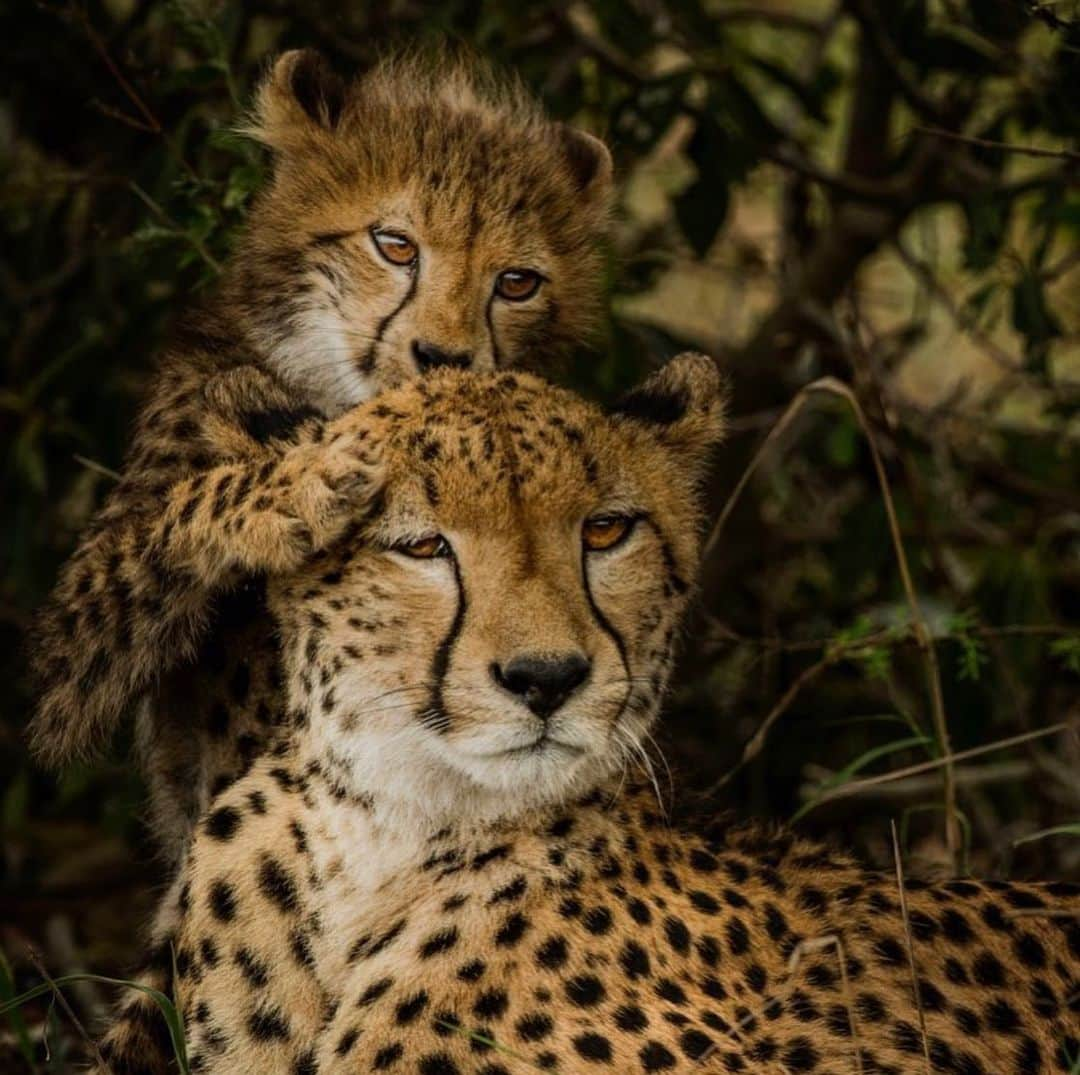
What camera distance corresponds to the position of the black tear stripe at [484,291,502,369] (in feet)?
10.4

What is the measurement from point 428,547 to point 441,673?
0.16m

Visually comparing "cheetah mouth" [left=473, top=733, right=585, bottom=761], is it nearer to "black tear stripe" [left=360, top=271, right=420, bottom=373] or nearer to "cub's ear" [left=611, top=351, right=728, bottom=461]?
"cub's ear" [left=611, top=351, right=728, bottom=461]

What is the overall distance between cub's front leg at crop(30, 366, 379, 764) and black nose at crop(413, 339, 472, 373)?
0.83 feet

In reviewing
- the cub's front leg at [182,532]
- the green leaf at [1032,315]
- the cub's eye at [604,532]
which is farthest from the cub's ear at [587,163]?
the cub's eye at [604,532]

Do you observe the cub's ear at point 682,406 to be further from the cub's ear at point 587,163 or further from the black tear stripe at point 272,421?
the cub's ear at point 587,163

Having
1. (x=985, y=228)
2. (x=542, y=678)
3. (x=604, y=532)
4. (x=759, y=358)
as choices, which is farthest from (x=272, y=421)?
(x=759, y=358)

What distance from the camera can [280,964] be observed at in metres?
2.49

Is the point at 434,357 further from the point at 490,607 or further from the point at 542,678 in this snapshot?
the point at 542,678

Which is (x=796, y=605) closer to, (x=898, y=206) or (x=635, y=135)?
(x=898, y=206)

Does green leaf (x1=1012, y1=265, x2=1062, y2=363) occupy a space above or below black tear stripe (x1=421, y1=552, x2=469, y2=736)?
above

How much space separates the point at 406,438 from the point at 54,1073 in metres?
0.99

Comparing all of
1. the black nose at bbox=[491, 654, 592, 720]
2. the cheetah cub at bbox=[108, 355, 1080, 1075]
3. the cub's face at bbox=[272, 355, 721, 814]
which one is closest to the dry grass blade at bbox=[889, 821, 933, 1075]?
the cheetah cub at bbox=[108, 355, 1080, 1075]

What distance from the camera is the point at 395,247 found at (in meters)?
3.36

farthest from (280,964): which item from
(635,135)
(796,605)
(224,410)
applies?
(796,605)
